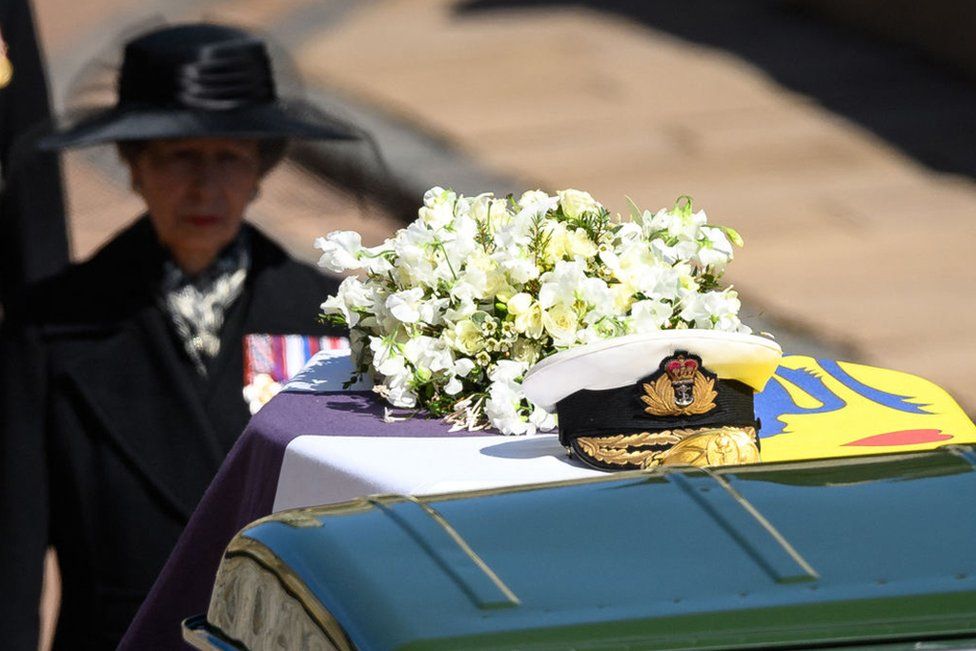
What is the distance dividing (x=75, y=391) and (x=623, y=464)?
172cm

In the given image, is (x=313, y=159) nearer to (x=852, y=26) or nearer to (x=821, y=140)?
(x=821, y=140)

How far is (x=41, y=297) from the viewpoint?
4004 millimetres

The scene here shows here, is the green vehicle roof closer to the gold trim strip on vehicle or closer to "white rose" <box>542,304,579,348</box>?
the gold trim strip on vehicle

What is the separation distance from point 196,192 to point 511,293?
4.79 ft

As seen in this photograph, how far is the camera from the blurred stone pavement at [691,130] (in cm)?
745

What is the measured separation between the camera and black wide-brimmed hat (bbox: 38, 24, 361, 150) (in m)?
3.96

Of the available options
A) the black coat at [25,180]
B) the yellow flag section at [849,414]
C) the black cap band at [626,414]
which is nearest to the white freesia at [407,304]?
the black cap band at [626,414]

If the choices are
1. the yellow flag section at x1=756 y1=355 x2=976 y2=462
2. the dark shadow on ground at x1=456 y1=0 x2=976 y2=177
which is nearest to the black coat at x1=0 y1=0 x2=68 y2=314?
the yellow flag section at x1=756 y1=355 x2=976 y2=462

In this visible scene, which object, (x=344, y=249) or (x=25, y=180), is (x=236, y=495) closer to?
(x=344, y=249)

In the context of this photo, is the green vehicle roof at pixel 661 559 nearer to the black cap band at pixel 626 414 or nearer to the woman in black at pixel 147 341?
the black cap band at pixel 626 414

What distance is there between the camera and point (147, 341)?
394 cm

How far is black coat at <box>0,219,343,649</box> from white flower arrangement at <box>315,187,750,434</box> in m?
1.15

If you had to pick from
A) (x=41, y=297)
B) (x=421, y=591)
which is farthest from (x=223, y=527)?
(x=41, y=297)

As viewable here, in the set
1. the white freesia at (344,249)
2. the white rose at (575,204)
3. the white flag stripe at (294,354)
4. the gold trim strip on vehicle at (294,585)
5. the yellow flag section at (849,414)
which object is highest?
the white rose at (575,204)
